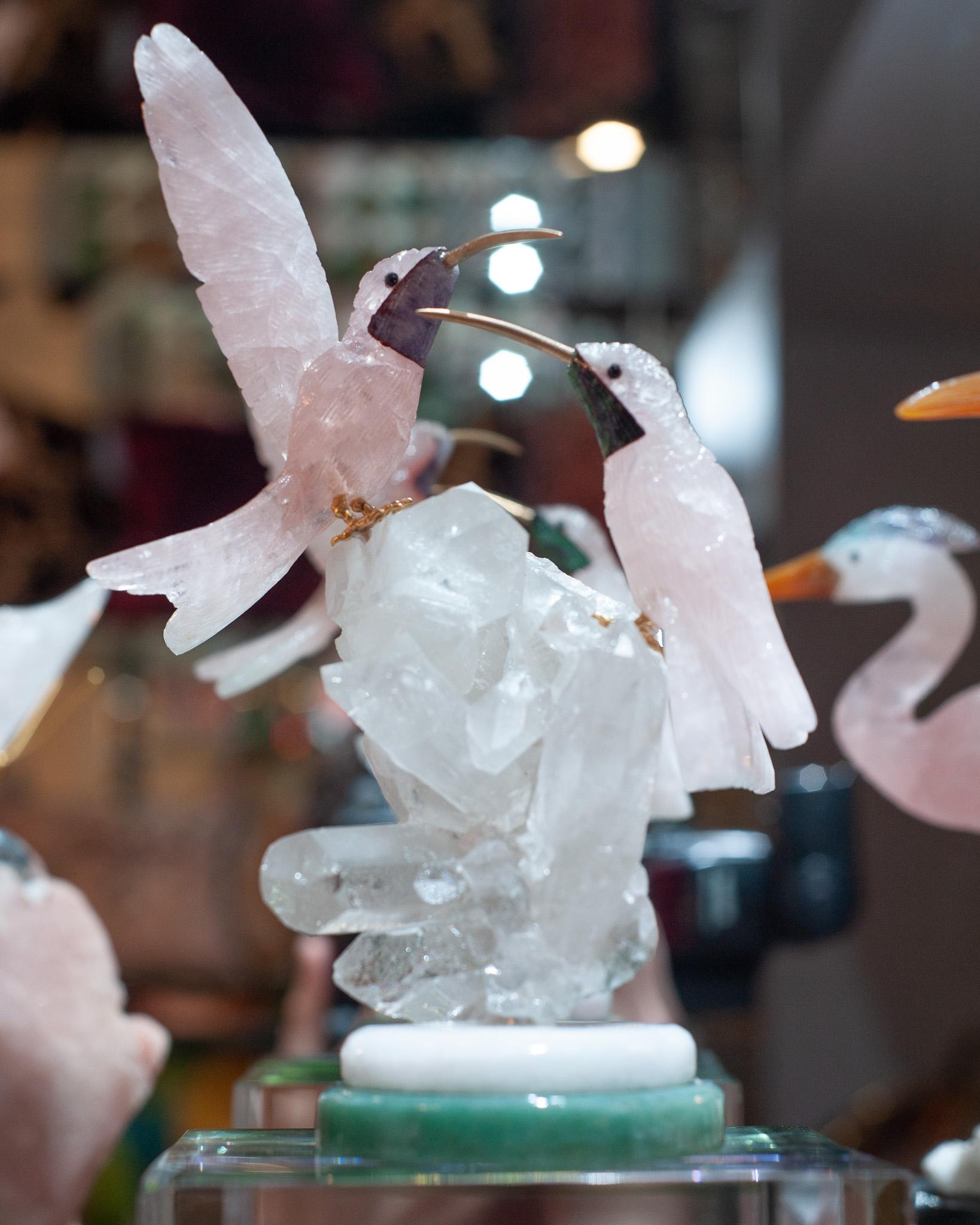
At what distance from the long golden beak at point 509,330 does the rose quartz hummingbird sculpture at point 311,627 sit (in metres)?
0.20

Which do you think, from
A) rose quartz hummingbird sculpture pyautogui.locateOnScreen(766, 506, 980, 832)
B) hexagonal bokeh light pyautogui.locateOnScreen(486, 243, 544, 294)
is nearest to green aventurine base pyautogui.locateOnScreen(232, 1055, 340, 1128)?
rose quartz hummingbird sculpture pyautogui.locateOnScreen(766, 506, 980, 832)

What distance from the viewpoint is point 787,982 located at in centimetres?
201

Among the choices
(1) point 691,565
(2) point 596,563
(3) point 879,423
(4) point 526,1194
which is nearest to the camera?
(4) point 526,1194

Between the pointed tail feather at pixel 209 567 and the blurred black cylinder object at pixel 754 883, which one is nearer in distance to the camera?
the pointed tail feather at pixel 209 567

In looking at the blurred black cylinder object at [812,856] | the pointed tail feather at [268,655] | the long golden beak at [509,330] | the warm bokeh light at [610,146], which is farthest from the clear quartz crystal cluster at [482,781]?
the warm bokeh light at [610,146]

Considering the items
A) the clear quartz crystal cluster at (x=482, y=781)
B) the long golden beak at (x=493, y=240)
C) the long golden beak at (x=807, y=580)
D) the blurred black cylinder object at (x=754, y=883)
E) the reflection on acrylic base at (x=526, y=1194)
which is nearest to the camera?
the reflection on acrylic base at (x=526, y=1194)

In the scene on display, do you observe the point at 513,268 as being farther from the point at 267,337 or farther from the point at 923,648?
the point at 923,648

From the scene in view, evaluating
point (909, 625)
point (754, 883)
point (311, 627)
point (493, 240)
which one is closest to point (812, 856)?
point (754, 883)

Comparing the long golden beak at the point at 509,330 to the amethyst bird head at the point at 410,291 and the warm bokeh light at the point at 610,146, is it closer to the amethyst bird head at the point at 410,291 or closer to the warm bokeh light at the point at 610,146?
the amethyst bird head at the point at 410,291

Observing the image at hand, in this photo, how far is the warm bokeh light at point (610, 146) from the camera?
214cm

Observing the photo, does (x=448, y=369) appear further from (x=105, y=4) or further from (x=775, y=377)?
(x=105, y=4)

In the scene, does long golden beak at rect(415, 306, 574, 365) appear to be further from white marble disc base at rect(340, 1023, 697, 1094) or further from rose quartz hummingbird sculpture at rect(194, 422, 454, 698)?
white marble disc base at rect(340, 1023, 697, 1094)

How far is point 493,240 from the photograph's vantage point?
87 cm

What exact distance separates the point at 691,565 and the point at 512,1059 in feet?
1.00
